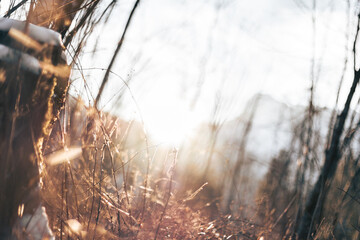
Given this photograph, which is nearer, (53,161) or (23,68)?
(23,68)

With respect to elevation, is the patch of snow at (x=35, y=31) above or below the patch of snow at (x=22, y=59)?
above

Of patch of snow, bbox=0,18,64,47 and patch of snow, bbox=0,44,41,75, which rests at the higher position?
patch of snow, bbox=0,18,64,47

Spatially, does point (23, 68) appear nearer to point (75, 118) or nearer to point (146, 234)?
point (146, 234)

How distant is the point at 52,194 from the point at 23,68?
0.71m

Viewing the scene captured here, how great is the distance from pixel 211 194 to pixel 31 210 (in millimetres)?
8662

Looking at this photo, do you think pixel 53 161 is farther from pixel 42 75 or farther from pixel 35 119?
pixel 42 75

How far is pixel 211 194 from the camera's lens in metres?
9.25

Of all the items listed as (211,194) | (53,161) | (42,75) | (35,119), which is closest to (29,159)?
(35,119)

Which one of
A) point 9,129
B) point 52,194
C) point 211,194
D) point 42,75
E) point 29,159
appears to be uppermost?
point 42,75

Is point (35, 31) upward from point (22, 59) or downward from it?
upward

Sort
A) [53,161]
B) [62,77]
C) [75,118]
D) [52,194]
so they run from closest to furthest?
[62,77], [52,194], [53,161], [75,118]

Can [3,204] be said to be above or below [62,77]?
below

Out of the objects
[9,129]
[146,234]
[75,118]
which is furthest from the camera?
[75,118]

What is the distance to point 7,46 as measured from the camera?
3.02 ft
